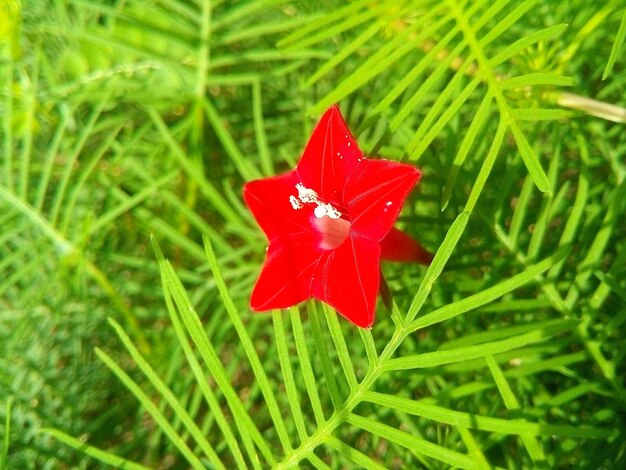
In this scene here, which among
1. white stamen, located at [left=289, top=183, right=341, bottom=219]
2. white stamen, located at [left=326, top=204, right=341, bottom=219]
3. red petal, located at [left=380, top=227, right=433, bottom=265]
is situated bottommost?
red petal, located at [left=380, top=227, right=433, bottom=265]

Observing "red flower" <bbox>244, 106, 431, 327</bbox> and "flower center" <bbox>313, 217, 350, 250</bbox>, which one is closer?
"red flower" <bbox>244, 106, 431, 327</bbox>

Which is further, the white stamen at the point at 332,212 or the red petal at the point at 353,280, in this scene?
the white stamen at the point at 332,212

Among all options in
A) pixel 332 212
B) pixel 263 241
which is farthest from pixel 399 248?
pixel 263 241

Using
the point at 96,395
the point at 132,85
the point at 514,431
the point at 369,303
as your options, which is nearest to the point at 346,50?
the point at 369,303

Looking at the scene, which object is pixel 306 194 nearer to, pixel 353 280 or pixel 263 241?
pixel 353 280

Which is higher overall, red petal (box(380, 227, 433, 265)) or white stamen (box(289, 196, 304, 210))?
white stamen (box(289, 196, 304, 210))

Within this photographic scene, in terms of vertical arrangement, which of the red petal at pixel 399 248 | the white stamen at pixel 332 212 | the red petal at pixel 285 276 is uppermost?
the white stamen at pixel 332 212
